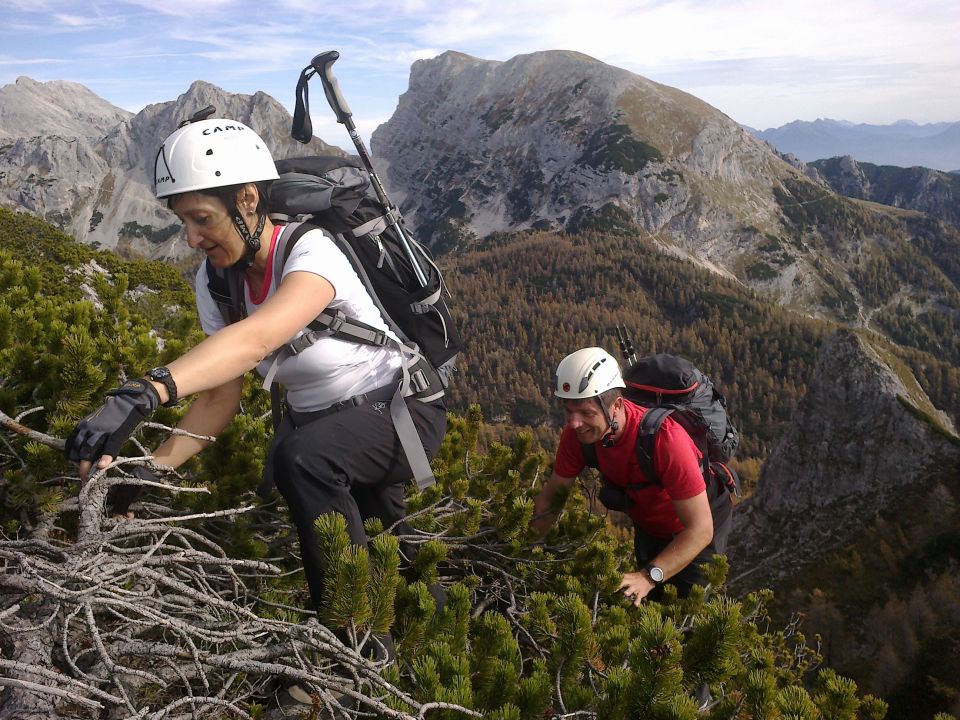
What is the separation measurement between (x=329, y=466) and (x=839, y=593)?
50.9 metres

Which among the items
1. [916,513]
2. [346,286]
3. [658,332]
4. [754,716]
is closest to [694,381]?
[754,716]

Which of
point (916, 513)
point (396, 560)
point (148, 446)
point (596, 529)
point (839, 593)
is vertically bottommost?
point (839, 593)

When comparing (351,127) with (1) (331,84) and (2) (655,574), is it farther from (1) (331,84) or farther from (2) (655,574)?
(2) (655,574)

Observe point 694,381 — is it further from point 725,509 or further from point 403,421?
point 403,421

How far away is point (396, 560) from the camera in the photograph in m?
3.08

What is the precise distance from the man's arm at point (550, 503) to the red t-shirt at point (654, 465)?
87 mm

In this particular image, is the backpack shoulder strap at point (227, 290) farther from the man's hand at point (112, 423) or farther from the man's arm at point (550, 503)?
the man's arm at point (550, 503)

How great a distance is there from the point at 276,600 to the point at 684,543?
3142 millimetres

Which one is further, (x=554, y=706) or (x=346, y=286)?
(x=554, y=706)

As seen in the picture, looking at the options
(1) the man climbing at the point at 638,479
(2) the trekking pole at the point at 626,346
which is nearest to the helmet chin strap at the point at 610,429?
(1) the man climbing at the point at 638,479

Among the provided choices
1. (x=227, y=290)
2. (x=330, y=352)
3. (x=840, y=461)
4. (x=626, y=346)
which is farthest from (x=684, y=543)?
(x=840, y=461)

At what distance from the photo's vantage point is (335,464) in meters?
3.60

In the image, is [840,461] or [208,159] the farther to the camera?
[840,461]

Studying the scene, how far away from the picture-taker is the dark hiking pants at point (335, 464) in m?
3.48
